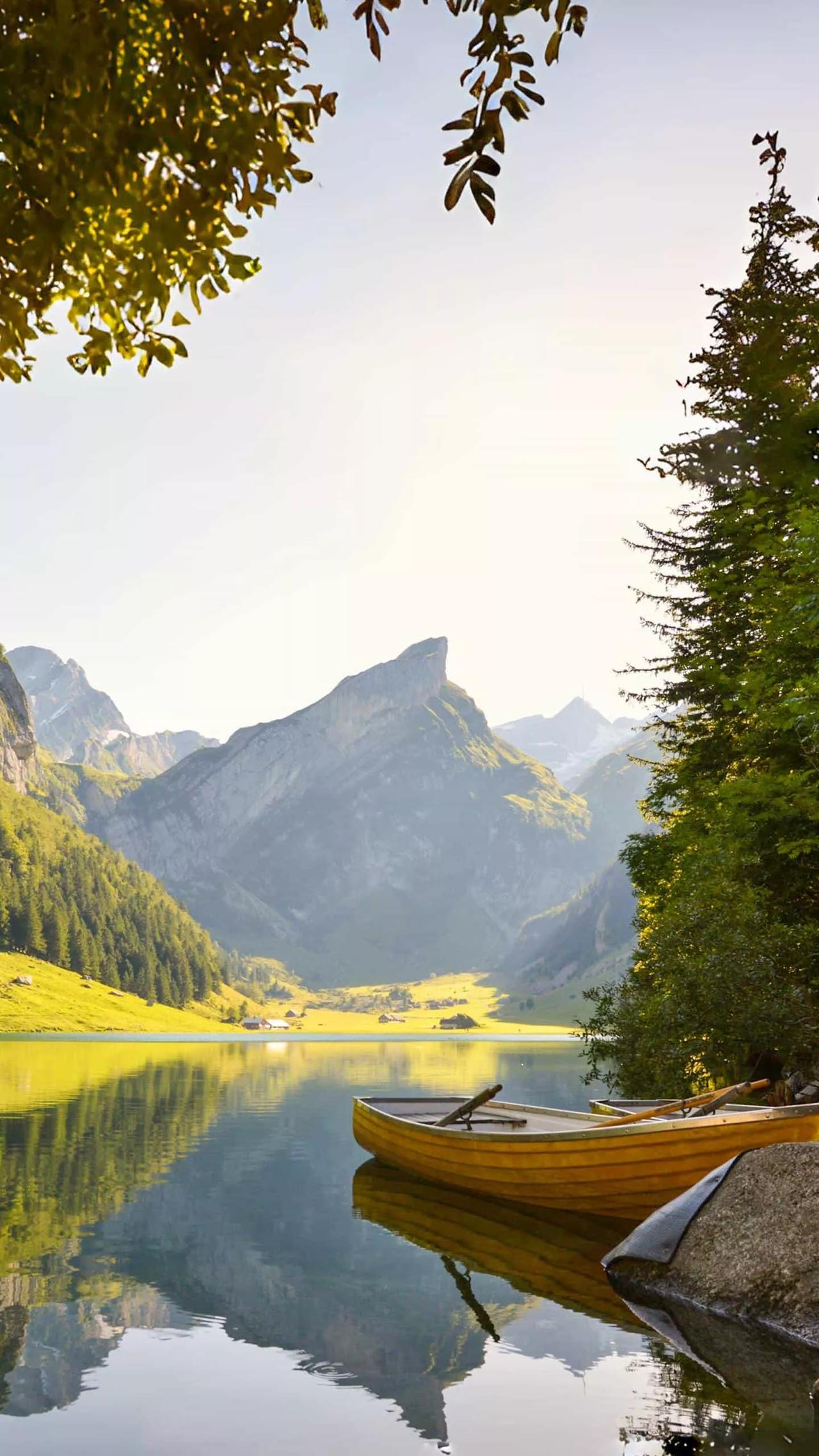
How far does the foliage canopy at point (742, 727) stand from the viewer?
26609 mm

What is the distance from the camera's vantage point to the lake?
10984 millimetres

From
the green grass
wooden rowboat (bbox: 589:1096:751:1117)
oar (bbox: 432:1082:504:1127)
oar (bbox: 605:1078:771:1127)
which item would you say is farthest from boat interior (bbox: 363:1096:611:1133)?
the green grass

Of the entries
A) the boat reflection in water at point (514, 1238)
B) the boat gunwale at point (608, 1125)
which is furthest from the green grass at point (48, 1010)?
the boat reflection in water at point (514, 1238)

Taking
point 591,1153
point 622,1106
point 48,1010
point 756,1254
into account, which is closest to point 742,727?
point 622,1106

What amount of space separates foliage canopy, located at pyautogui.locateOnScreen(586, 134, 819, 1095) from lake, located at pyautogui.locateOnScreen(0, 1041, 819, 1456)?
8.25 m

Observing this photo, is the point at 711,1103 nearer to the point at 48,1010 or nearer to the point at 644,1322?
the point at 644,1322

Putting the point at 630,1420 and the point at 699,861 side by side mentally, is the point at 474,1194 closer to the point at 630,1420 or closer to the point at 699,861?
the point at 699,861

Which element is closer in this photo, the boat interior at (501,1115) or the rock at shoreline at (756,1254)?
the rock at shoreline at (756,1254)

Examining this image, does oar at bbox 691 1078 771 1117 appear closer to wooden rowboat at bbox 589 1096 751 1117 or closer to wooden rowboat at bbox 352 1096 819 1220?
wooden rowboat at bbox 352 1096 819 1220

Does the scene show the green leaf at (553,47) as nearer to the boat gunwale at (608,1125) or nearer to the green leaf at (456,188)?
the green leaf at (456,188)

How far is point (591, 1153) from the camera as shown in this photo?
22094mm

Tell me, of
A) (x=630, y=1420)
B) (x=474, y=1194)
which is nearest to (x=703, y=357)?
(x=474, y=1194)

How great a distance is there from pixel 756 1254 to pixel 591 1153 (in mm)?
7602

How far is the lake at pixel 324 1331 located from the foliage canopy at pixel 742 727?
27.1ft
